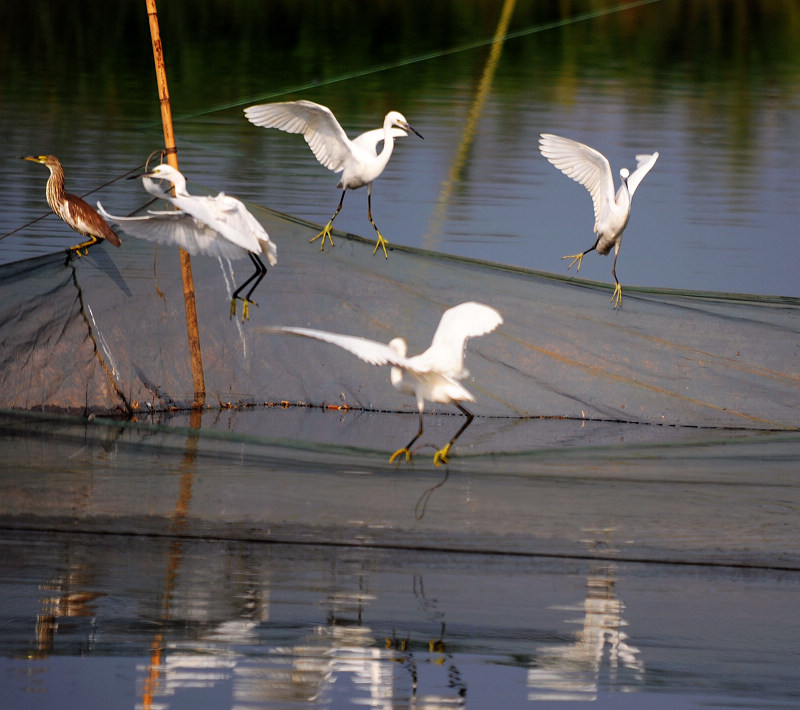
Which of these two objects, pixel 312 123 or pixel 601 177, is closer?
pixel 312 123

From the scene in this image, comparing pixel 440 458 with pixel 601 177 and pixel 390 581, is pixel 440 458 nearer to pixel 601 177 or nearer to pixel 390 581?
pixel 390 581

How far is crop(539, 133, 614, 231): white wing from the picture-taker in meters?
5.90

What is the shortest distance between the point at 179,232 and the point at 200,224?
0.09 m

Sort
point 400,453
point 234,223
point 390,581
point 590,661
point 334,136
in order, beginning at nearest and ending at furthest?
point 590,661 → point 390,581 → point 400,453 → point 234,223 → point 334,136

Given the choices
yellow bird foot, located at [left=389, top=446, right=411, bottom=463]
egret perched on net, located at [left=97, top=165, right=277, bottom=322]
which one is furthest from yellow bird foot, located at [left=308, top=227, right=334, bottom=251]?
yellow bird foot, located at [left=389, top=446, right=411, bottom=463]

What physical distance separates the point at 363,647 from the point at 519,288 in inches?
114

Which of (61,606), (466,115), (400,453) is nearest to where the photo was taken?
(61,606)

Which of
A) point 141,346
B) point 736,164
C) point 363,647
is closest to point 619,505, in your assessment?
point 363,647

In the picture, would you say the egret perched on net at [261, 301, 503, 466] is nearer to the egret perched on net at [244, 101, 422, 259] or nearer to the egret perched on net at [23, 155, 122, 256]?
the egret perched on net at [244, 101, 422, 259]

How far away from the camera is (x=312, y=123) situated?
565cm

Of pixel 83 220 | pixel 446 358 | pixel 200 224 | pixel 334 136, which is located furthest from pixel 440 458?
pixel 83 220

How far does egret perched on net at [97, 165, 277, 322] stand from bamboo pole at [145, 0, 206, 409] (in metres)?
0.69

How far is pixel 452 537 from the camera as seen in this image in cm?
442

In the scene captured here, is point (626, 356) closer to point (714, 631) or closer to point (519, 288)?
point (519, 288)
